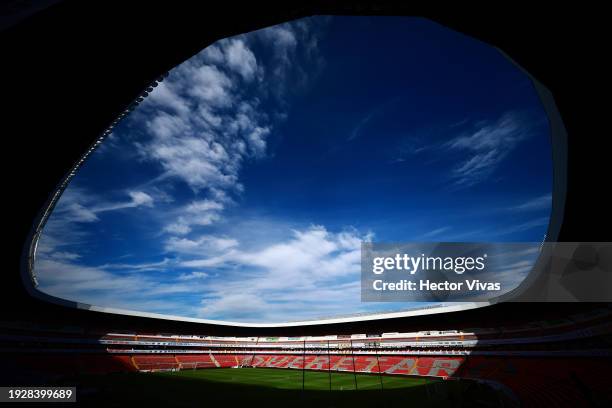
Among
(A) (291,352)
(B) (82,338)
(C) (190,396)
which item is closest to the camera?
(C) (190,396)

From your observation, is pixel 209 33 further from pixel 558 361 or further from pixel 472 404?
pixel 558 361

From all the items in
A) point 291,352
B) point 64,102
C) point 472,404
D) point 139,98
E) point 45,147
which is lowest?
point 291,352

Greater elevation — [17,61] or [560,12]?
[560,12]

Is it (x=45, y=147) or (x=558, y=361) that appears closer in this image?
(x=45, y=147)

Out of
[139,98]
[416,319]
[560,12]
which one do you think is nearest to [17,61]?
[139,98]

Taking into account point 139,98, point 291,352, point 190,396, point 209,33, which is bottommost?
point 291,352

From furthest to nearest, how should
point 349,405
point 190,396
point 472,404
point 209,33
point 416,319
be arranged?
point 416,319 < point 190,396 < point 349,405 < point 472,404 < point 209,33

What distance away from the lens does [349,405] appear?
1855 centimetres

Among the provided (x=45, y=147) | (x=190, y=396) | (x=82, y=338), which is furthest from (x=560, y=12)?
(x=82, y=338)

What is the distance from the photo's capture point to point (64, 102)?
8.64 metres

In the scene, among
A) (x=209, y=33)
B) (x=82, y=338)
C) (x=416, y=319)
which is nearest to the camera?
(x=209, y=33)

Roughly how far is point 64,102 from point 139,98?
7.03 ft

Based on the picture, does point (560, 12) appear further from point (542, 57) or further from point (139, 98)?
point (139, 98)

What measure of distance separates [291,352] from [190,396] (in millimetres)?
37320
